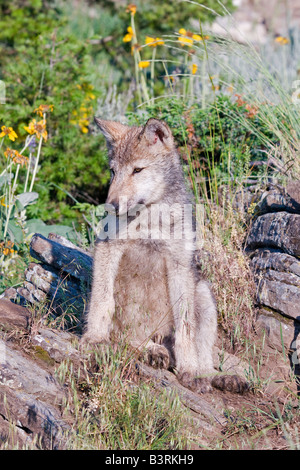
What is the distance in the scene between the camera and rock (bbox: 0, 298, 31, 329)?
3.99 meters

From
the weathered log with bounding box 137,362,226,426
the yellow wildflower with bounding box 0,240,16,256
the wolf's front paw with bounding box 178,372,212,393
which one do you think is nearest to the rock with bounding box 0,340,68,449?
the weathered log with bounding box 137,362,226,426

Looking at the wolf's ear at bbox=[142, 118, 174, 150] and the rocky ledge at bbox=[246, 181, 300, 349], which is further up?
the wolf's ear at bbox=[142, 118, 174, 150]

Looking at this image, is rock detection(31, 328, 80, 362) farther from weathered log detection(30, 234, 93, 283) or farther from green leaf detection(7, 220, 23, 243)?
green leaf detection(7, 220, 23, 243)

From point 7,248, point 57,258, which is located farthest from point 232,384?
point 7,248

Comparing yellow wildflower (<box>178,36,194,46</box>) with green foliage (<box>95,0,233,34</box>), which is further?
green foliage (<box>95,0,233,34</box>)

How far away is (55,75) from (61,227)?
8.09ft

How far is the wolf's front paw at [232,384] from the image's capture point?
12.5 feet

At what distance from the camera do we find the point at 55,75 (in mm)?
7250

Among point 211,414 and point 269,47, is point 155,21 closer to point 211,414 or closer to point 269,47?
point 269,47

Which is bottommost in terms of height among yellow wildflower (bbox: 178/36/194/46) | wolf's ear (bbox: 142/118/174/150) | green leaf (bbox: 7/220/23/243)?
green leaf (bbox: 7/220/23/243)

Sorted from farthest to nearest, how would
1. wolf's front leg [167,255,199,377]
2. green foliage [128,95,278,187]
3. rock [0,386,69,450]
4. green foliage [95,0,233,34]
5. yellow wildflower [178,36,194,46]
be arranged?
green foliage [95,0,233,34] < green foliage [128,95,278,187] < yellow wildflower [178,36,194,46] < wolf's front leg [167,255,199,377] < rock [0,386,69,450]

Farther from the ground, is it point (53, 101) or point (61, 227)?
point (53, 101)

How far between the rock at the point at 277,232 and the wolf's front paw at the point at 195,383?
1.51 m

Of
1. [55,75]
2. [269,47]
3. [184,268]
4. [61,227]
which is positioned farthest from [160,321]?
[269,47]
